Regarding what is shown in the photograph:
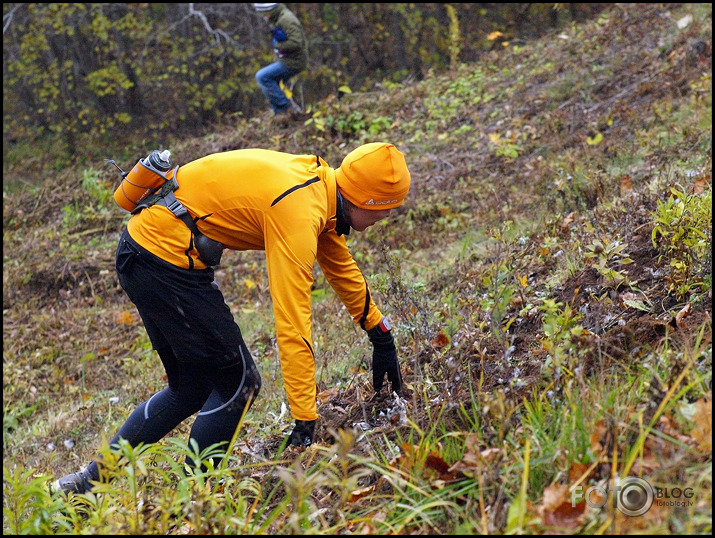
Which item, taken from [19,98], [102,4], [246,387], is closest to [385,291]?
[246,387]

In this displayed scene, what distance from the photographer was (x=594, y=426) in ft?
7.53

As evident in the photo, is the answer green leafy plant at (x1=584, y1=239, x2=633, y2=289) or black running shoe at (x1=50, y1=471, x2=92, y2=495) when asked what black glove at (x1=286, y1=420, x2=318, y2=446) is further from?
green leafy plant at (x1=584, y1=239, x2=633, y2=289)

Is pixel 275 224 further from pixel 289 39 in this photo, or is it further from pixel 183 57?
pixel 183 57

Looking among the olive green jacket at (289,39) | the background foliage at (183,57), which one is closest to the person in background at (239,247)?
the olive green jacket at (289,39)

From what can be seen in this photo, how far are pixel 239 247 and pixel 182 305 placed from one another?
43 cm

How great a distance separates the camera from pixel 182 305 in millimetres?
3459

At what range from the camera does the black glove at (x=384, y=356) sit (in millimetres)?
3889

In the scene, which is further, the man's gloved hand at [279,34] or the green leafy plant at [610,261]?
the man's gloved hand at [279,34]

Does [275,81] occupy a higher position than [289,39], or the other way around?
[289,39]

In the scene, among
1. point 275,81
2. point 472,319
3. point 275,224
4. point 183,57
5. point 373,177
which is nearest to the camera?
point 275,224

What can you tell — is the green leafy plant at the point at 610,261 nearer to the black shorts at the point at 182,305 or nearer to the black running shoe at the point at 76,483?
the black shorts at the point at 182,305

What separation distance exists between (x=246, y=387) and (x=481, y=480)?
180 cm

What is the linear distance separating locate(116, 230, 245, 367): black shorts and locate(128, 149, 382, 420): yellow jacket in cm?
6

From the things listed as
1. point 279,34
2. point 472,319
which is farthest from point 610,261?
point 279,34
